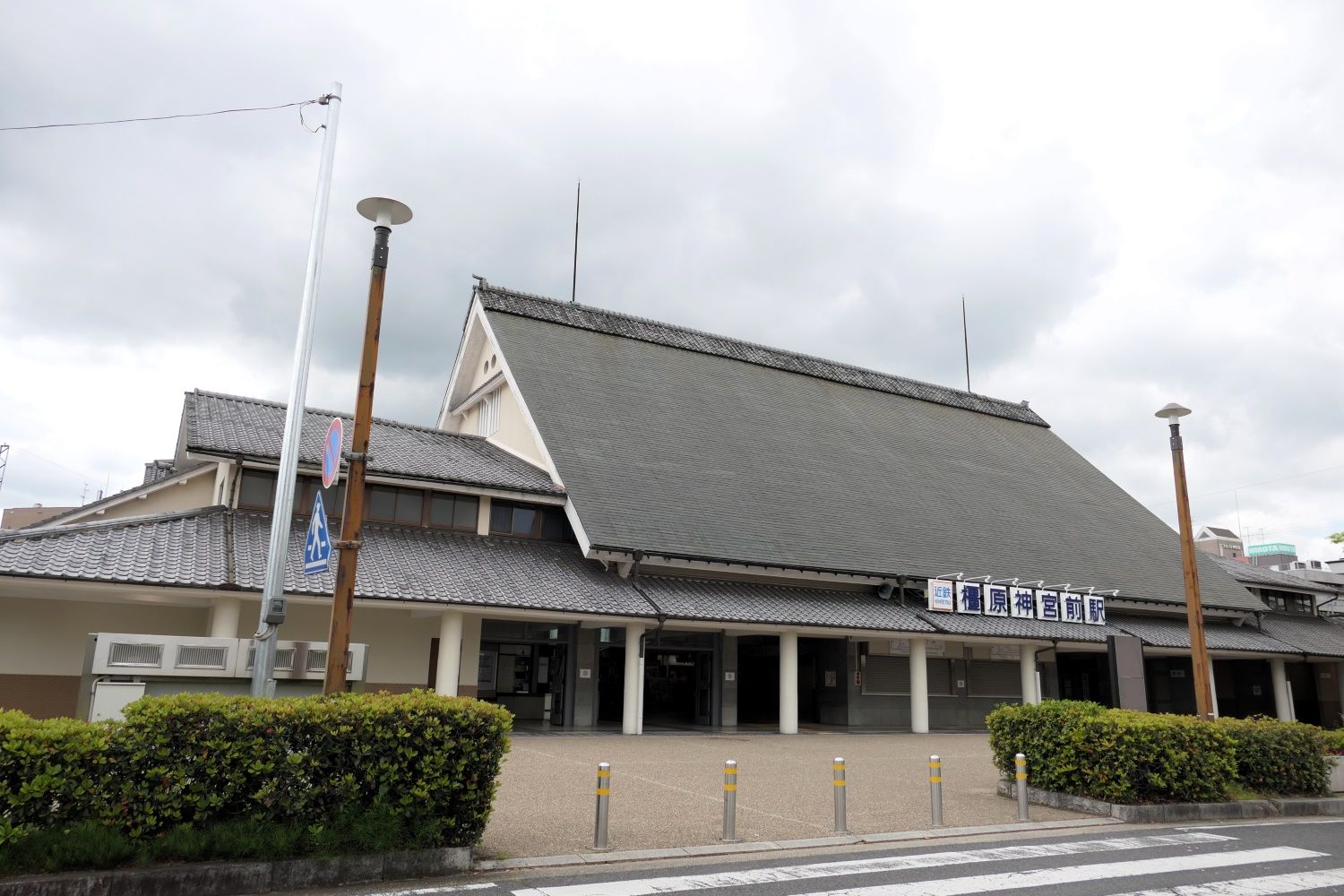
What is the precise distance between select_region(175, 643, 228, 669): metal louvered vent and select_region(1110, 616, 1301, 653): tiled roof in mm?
25226

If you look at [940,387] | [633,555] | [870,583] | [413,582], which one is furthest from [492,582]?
[940,387]

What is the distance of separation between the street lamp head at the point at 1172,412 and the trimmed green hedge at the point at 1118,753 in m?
5.15

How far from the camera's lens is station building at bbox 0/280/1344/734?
17766mm

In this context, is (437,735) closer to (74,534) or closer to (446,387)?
(74,534)

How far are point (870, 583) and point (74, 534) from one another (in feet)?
60.2

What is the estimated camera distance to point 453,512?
71.3 ft

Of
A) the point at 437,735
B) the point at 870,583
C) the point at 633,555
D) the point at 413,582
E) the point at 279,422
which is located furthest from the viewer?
the point at 870,583

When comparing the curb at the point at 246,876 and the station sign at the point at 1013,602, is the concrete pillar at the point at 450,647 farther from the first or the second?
the station sign at the point at 1013,602

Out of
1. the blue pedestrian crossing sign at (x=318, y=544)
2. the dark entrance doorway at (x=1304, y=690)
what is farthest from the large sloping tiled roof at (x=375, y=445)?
the dark entrance doorway at (x=1304, y=690)

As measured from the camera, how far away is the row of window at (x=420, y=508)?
1993 cm

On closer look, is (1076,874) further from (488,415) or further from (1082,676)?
(1082,676)

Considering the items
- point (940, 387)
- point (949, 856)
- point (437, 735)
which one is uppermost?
point (940, 387)

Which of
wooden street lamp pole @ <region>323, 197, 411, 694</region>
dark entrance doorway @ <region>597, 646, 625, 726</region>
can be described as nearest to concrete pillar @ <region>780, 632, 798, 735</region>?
dark entrance doorway @ <region>597, 646, 625, 726</region>

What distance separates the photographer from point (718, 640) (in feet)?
76.8
